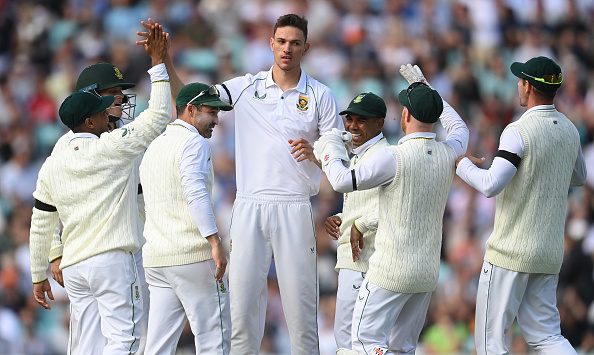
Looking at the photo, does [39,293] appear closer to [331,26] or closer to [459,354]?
[459,354]

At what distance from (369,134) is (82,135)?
1.91m

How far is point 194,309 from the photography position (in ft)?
17.6

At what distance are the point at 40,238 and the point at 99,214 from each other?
1.82 feet

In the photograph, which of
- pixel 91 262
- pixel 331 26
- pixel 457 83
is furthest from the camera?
pixel 331 26

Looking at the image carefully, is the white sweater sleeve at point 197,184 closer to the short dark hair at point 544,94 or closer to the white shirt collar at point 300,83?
the white shirt collar at point 300,83

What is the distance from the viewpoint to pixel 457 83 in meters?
11.2

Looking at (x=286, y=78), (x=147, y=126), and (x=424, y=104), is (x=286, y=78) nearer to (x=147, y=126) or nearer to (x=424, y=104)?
(x=147, y=126)

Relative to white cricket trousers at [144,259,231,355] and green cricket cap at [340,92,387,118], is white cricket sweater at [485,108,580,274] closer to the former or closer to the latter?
green cricket cap at [340,92,387,118]

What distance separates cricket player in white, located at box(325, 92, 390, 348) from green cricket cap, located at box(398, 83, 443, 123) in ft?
2.15

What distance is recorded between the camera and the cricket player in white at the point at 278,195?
5.81 metres

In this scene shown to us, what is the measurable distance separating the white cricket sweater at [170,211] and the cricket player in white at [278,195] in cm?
48

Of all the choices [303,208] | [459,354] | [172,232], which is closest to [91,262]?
[172,232]

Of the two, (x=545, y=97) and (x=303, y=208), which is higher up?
(x=545, y=97)

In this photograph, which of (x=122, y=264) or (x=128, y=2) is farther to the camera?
(x=128, y=2)
